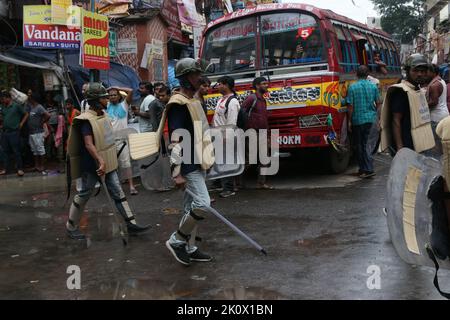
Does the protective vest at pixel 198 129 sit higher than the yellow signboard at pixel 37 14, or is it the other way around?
the yellow signboard at pixel 37 14

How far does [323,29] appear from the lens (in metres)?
8.88

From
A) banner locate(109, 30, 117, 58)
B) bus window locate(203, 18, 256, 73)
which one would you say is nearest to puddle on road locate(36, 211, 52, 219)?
bus window locate(203, 18, 256, 73)

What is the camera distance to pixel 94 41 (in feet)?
38.9

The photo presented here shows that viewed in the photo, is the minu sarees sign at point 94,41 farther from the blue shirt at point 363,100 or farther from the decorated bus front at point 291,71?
the blue shirt at point 363,100

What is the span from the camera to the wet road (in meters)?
4.28

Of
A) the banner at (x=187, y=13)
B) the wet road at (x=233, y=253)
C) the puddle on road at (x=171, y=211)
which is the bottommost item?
the wet road at (x=233, y=253)

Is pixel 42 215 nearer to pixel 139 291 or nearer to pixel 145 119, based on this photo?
pixel 145 119

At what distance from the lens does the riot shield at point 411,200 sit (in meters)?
3.13

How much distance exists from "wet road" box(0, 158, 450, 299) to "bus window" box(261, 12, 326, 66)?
87.2 inches

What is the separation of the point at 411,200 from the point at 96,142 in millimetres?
3701

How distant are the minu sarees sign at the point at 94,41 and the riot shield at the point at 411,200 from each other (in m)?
9.41

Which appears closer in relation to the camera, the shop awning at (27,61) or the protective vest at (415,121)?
the protective vest at (415,121)

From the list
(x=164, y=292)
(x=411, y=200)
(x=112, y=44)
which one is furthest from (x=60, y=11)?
(x=411, y=200)

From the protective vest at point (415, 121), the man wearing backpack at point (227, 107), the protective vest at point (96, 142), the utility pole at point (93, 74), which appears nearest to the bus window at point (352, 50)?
the man wearing backpack at point (227, 107)
